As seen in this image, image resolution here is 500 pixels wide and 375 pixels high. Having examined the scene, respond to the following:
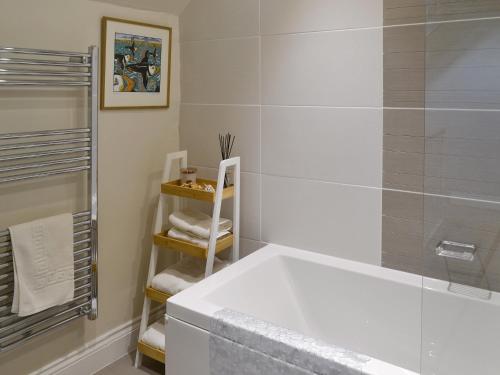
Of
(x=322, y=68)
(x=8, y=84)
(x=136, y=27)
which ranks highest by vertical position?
(x=136, y=27)

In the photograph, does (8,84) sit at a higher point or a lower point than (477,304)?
higher

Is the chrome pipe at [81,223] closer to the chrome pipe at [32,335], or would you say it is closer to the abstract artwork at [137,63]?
the chrome pipe at [32,335]

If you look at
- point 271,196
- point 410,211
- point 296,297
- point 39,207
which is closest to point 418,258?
point 410,211

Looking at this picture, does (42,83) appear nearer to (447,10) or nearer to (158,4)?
(158,4)

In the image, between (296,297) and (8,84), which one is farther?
(296,297)

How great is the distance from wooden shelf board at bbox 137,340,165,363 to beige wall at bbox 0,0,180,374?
23 cm

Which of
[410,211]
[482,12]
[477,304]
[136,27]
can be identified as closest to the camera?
[482,12]

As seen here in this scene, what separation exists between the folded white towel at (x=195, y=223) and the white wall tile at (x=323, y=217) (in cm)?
22

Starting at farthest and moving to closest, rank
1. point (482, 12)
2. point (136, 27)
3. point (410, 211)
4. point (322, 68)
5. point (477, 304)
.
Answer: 1. point (136, 27)
2. point (322, 68)
3. point (410, 211)
4. point (477, 304)
5. point (482, 12)

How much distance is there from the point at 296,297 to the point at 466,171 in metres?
0.94

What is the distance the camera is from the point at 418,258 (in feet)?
6.27

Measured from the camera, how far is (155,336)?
7.22ft

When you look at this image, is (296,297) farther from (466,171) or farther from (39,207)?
(39,207)

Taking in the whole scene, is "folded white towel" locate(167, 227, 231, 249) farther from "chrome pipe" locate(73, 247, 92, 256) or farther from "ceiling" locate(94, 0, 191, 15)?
"ceiling" locate(94, 0, 191, 15)
